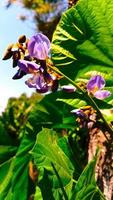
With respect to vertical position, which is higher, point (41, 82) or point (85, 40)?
point (85, 40)

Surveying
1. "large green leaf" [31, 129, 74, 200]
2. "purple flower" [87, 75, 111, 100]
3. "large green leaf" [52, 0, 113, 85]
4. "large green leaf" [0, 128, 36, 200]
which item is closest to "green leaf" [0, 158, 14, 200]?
"large green leaf" [0, 128, 36, 200]

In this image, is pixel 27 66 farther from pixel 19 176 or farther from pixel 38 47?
pixel 19 176

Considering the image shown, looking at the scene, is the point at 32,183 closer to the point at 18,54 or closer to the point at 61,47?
the point at 61,47

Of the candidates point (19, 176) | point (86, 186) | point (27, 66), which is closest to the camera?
point (27, 66)

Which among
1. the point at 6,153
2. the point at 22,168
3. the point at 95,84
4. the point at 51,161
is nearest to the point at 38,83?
the point at 95,84

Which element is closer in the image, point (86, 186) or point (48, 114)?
point (86, 186)

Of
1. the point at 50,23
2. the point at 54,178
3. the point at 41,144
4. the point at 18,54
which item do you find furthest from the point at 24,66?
the point at 50,23

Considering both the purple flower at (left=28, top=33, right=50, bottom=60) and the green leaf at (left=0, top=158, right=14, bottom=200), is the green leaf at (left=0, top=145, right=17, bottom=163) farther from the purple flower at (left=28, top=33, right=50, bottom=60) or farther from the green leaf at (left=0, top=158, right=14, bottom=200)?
the purple flower at (left=28, top=33, right=50, bottom=60)

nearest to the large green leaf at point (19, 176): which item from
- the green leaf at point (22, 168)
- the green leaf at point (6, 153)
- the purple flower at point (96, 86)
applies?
the green leaf at point (22, 168)

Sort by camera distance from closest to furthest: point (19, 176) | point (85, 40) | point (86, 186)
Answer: point (86, 186) < point (85, 40) < point (19, 176)
